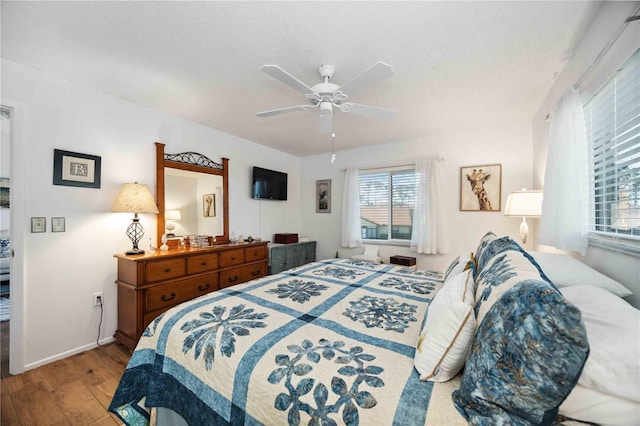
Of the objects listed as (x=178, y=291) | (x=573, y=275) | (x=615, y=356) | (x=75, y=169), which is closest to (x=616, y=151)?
(x=573, y=275)

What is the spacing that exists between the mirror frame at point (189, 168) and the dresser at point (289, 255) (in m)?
0.77

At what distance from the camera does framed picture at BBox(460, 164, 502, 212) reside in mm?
3398

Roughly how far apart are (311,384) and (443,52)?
226 cm

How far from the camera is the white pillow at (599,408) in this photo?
0.65 meters

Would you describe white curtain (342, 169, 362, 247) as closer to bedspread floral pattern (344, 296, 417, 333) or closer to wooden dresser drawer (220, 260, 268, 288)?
wooden dresser drawer (220, 260, 268, 288)

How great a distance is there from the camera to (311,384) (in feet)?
2.84

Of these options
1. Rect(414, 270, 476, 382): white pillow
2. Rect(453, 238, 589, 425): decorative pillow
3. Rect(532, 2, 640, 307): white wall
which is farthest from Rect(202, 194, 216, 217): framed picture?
Rect(532, 2, 640, 307): white wall

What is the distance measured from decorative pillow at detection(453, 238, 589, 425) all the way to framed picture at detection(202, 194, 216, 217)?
3.36 meters

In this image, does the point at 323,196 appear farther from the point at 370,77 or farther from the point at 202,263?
the point at 370,77

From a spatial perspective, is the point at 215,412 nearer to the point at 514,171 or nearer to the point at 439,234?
the point at 439,234

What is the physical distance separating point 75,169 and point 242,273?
2.03 meters

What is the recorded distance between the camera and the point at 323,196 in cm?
491

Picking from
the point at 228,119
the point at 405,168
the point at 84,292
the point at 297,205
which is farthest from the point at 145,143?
the point at 405,168

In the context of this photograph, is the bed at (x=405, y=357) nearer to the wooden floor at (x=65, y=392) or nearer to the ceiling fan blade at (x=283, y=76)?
the wooden floor at (x=65, y=392)
